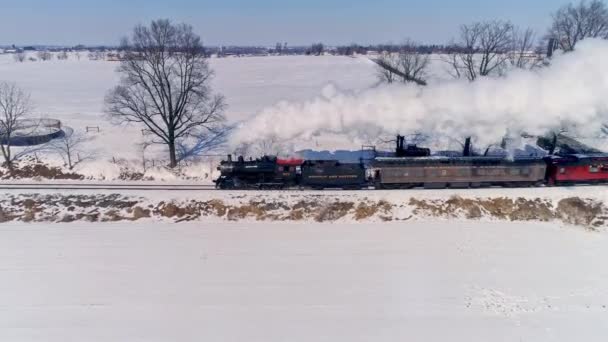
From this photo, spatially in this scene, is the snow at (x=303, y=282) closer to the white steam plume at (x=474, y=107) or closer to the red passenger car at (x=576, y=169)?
the red passenger car at (x=576, y=169)

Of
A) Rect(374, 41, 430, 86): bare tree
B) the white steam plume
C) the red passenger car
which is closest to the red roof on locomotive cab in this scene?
the white steam plume

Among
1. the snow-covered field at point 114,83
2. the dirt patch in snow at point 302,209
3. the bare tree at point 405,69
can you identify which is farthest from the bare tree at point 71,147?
the bare tree at point 405,69

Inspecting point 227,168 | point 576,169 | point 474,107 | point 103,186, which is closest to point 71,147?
point 103,186

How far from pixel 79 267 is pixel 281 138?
12.4m

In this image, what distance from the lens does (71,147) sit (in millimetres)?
34125

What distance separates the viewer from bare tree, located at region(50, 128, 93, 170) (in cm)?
3141

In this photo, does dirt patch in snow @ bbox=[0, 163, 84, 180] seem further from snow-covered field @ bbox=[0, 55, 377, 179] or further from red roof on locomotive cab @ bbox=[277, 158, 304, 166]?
red roof on locomotive cab @ bbox=[277, 158, 304, 166]

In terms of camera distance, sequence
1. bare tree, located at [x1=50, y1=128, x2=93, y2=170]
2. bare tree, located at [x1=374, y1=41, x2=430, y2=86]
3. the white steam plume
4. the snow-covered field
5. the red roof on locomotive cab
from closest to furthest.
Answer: the white steam plume, the red roof on locomotive cab, bare tree, located at [x1=50, y1=128, x2=93, y2=170], the snow-covered field, bare tree, located at [x1=374, y1=41, x2=430, y2=86]

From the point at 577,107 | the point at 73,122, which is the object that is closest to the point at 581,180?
the point at 577,107

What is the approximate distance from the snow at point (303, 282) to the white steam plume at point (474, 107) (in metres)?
6.03

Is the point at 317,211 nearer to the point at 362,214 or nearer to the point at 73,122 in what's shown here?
the point at 362,214

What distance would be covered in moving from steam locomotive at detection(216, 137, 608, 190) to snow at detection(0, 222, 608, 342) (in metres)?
3.80

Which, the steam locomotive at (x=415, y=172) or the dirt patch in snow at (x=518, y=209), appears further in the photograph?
the steam locomotive at (x=415, y=172)

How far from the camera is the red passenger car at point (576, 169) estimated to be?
2547cm
